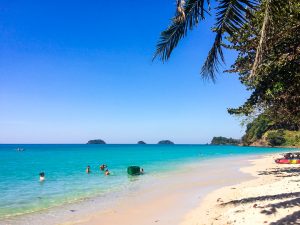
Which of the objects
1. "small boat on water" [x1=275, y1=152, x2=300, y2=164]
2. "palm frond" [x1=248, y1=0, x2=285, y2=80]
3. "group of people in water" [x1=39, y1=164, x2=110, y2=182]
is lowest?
"group of people in water" [x1=39, y1=164, x2=110, y2=182]

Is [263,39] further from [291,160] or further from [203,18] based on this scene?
[291,160]

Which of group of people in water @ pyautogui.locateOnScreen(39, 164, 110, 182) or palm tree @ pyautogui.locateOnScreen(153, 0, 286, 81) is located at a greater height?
palm tree @ pyautogui.locateOnScreen(153, 0, 286, 81)

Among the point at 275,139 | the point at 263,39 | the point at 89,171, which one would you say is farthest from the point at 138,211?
the point at 275,139

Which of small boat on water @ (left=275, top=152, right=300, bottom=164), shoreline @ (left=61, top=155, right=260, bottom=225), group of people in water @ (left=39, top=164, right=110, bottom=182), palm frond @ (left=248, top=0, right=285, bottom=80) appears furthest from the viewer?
small boat on water @ (left=275, top=152, right=300, bottom=164)

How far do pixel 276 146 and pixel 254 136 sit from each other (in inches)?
605

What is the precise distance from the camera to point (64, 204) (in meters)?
19.1

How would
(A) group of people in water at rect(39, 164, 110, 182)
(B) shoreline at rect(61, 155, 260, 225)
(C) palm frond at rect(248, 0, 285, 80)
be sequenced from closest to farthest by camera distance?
(C) palm frond at rect(248, 0, 285, 80) < (B) shoreline at rect(61, 155, 260, 225) < (A) group of people in water at rect(39, 164, 110, 182)

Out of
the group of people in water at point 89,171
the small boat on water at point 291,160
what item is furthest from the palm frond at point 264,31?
the small boat on water at point 291,160

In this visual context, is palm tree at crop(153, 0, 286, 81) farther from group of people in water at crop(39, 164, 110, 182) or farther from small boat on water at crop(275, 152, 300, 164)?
small boat on water at crop(275, 152, 300, 164)

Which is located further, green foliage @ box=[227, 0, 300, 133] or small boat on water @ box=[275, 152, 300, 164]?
small boat on water @ box=[275, 152, 300, 164]

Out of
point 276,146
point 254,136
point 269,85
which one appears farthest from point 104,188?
point 254,136

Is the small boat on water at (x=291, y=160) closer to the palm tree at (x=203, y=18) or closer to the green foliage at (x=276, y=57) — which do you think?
the green foliage at (x=276, y=57)

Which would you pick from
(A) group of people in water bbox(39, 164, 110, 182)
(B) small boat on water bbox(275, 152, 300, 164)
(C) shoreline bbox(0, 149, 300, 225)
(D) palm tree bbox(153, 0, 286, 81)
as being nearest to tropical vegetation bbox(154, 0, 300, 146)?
(D) palm tree bbox(153, 0, 286, 81)

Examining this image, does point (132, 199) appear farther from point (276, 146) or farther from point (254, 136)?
point (254, 136)
